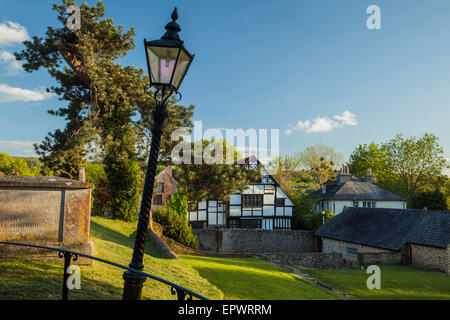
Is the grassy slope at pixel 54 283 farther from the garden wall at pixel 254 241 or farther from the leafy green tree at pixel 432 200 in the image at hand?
the leafy green tree at pixel 432 200

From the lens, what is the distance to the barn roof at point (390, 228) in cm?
2325

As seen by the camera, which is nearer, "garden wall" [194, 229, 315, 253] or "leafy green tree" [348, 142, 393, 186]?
"garden wall" [194, 229, 315, 253]

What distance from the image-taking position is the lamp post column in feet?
13.2

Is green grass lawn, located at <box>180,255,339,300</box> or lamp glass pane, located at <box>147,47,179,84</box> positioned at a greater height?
lamp glass pane, located at <box>147,47,179,84</box>

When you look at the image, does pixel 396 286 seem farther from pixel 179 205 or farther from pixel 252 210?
pixel 252 210

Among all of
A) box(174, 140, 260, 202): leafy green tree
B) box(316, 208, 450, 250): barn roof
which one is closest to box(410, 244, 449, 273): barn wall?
box(316, 208, 450, 250): barn roof

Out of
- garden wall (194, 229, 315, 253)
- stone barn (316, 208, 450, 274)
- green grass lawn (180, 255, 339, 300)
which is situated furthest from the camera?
garden wall (194, 229, 315, 253)

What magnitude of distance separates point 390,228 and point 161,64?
28.7 m

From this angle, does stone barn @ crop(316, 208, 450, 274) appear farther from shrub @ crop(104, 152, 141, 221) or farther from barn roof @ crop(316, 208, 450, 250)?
shrub @ crop(104, 152, 141, 221)

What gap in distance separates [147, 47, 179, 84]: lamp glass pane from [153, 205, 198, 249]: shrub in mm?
19010

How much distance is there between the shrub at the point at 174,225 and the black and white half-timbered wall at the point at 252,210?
13054 mm

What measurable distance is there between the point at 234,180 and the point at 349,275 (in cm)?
1290

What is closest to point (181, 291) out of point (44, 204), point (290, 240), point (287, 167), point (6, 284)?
point (6, 284)

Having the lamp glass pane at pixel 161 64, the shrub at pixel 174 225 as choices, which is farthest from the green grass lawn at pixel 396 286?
the lamp glass pane at pixel 161 64
